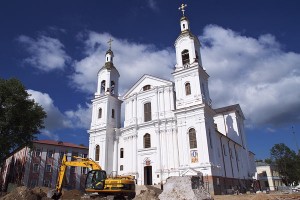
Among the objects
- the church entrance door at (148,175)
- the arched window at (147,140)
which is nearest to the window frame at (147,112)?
the arched window at (147,140)

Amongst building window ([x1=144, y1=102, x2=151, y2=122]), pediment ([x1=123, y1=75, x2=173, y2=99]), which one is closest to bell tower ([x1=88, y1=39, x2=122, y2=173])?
pediment ([x1=123, y1=75, x2=173, y2=99])

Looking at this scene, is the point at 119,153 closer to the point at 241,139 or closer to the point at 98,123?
the point at 98,123

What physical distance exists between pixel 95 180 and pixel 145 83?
19372 millimetres

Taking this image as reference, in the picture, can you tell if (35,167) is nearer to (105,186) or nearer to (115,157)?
(115,157)

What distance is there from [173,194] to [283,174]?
2380 inches

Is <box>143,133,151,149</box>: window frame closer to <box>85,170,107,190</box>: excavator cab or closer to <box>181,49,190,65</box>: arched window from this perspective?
<box>181,49,190,65</box>: arched window

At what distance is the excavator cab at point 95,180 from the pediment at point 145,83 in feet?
57.5

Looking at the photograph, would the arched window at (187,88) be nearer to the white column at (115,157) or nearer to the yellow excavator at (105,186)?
the white column at (115,157)

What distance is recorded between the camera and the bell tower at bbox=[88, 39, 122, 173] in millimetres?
34094

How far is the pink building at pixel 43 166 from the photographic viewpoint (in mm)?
40062

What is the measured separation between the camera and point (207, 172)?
24.9 meters

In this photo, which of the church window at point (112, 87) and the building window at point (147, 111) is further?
the church window at point (112, 87)

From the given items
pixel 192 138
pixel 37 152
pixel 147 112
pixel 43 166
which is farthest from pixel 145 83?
pixel 43 166

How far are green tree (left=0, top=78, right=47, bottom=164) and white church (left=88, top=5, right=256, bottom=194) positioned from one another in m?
8.68
